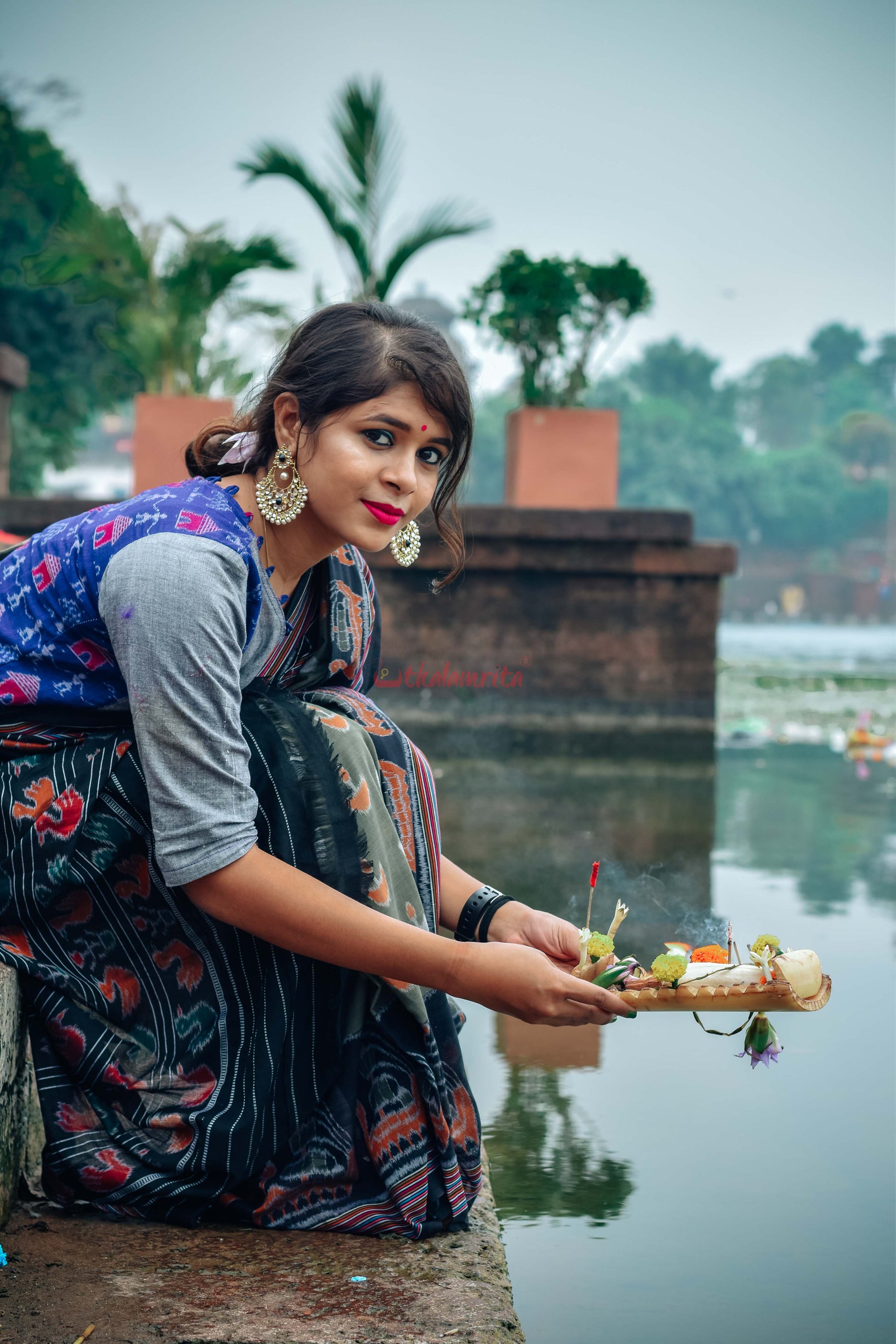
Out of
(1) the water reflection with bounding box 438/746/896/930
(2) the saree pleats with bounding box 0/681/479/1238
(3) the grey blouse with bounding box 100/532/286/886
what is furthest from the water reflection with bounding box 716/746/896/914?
(3) the grey blouse with bounding box 100/532/286/886

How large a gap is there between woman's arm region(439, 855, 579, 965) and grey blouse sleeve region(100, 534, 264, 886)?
0.42 meters

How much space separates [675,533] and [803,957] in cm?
408

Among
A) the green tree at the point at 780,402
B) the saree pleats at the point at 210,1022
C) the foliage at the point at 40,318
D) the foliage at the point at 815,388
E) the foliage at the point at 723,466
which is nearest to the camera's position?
the saree pleats at the point at 210,1022

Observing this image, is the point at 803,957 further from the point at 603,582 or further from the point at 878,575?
the point at 878,575

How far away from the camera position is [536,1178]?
1694mm

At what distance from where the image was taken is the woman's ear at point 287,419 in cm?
153

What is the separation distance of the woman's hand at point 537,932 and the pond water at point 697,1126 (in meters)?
0.33

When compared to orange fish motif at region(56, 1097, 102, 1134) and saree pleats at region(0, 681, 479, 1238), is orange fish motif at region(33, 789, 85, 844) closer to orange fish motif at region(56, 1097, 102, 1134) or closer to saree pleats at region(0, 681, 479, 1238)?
saree pleats at region(0, 681, 479, 1238)

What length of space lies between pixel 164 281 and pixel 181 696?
5.94 meters

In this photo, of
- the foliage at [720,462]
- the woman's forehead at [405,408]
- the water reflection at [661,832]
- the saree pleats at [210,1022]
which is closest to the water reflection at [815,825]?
the water reflection at [661,832]

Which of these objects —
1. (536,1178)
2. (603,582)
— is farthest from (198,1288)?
(603,582)

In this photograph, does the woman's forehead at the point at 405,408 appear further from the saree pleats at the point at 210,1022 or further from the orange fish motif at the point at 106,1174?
the orange fish motif at the point at 106,1174

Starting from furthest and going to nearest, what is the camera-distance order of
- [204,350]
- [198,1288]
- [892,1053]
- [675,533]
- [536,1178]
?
[204,350] → [675,533] → [892,1053] → [536,1178] → [198,1288]

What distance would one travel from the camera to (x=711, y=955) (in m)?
1.61
